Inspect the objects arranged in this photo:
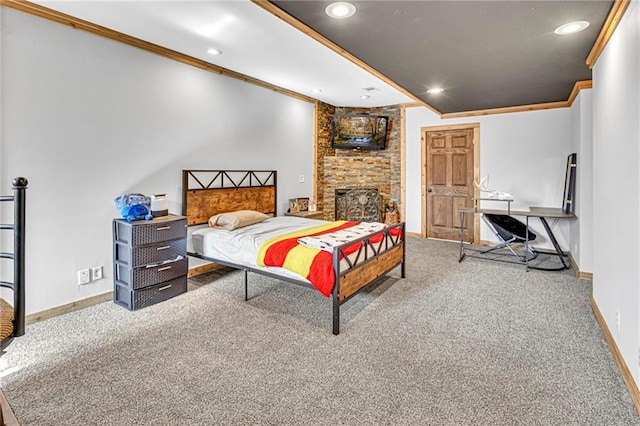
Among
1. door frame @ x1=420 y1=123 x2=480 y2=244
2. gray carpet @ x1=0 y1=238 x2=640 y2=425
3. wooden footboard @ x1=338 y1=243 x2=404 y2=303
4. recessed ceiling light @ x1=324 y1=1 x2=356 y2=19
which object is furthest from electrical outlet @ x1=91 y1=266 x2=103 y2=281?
door frame @ x1=420 y1=123 x2=480 y2=244

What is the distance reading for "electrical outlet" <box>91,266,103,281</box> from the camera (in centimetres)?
335

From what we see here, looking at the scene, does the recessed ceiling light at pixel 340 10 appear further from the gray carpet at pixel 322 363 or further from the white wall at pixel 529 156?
the white wall at pixel 529 156

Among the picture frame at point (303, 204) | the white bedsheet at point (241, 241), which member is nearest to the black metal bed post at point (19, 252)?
the white bedsheet at point (241, 241)

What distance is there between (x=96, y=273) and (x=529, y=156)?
6.18 m

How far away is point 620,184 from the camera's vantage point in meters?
2.25

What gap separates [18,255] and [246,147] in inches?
150

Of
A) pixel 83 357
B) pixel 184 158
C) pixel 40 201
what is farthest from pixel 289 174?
pixel 83 357

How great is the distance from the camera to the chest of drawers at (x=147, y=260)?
321 cm

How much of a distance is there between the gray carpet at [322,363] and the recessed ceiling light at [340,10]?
2392mm

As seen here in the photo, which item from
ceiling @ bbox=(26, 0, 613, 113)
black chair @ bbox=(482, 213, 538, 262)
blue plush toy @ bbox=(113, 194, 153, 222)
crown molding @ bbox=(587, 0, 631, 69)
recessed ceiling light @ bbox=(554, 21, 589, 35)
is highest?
ceiling @ bbox=(26, 0, 613, 113)

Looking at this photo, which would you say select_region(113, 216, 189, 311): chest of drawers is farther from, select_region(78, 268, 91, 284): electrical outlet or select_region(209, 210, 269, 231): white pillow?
select_region(209, 210, 269, 231): white pillow

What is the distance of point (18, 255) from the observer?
1231 mm

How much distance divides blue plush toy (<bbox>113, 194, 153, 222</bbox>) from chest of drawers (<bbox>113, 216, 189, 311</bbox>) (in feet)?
0.28

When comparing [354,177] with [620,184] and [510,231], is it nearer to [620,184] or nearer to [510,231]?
[510,231]
